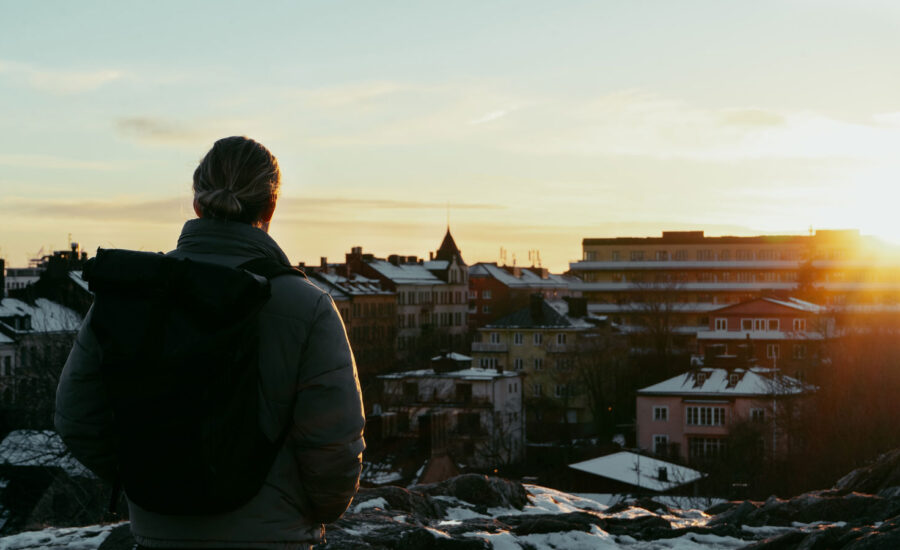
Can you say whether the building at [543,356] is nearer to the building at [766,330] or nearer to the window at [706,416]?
the building at [766,330]

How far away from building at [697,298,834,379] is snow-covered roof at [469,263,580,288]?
55323 millimetres

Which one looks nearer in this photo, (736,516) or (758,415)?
(736,516)

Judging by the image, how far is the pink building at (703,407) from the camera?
48.0 metres

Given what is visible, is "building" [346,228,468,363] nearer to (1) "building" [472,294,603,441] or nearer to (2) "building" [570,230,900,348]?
(1) "building" [472,294,603,441]

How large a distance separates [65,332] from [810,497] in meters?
26.0

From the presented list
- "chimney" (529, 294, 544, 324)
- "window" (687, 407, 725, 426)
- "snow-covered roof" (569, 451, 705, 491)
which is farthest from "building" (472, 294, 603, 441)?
"snow-covered roof" (569, 451, 705, 491)

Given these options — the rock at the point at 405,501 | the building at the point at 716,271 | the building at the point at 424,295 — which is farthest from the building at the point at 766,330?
the rock at the point at 405,501

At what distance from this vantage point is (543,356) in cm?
7400

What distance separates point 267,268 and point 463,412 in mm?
52198

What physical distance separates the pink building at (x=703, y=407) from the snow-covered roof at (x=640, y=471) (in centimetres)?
914

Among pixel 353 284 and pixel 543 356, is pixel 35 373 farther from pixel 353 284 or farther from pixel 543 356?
pixel 353 284

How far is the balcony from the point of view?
247ft

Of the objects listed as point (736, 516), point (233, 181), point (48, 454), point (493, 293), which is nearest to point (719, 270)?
point (493, 293)

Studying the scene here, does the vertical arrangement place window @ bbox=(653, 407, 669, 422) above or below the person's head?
below
